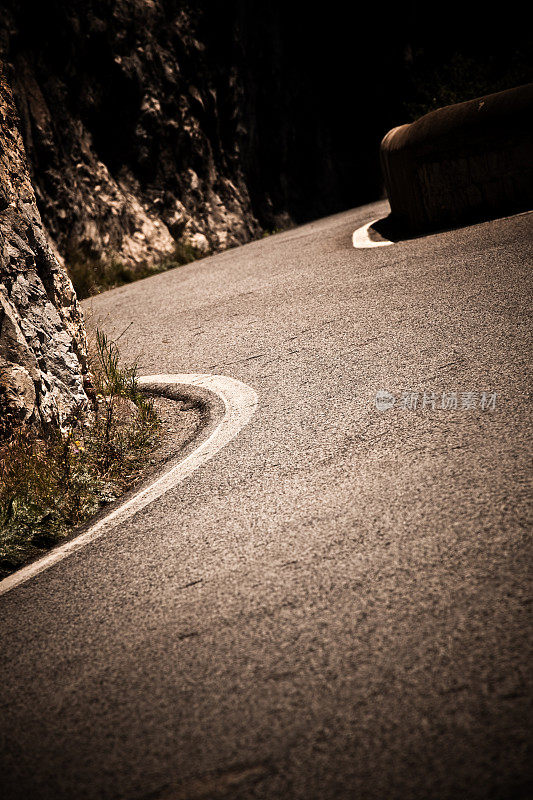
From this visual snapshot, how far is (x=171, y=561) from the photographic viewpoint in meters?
2.88

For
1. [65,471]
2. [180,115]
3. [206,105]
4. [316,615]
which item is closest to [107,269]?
[180,115]

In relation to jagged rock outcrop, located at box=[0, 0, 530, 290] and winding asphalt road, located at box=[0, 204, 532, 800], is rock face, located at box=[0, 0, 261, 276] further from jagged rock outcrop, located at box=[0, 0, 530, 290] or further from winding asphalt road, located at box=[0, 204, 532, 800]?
winding asphalt road, located at box=[0, 204, 532, 800]

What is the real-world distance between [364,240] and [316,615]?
7.83m

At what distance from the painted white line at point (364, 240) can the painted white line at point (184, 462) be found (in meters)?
4.38

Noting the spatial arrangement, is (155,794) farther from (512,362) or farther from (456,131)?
(456,131)

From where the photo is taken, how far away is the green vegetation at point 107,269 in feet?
40.0

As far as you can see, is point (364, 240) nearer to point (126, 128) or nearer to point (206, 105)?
point (126, 128)

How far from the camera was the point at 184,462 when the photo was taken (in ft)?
12.8

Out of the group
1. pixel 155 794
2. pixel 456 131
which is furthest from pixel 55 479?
pixel 456 131

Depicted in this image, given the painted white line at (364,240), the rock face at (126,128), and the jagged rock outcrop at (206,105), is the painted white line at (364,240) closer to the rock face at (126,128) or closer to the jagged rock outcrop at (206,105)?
the jagged rock outcrop at (206,105)

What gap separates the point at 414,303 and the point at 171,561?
3667 millimetres

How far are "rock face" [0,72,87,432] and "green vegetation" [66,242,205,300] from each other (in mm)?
5977

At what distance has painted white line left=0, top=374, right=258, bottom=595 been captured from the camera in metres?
3.22

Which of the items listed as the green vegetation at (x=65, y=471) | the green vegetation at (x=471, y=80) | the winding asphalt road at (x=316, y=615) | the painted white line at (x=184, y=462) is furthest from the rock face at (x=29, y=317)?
the green vegetation at (x=471, y=80)
